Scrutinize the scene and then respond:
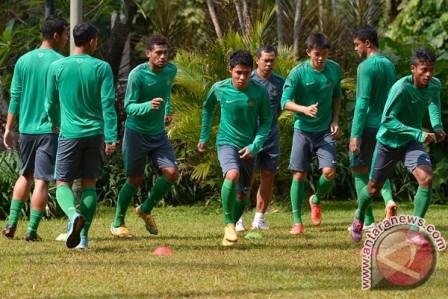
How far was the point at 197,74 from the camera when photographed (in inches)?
614

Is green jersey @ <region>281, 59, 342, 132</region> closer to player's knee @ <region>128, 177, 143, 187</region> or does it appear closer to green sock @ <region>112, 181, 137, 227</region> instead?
player's knee @ <region>128, 177, 143, 187</region>

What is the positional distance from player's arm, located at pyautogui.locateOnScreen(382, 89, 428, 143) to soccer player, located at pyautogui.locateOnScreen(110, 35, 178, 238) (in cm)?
218

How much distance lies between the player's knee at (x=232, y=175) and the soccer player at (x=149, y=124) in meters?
0.93

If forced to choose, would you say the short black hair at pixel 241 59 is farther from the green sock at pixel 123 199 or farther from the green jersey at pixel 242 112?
the green sock at pixel 123 199

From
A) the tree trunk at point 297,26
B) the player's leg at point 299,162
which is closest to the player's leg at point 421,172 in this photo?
the player's leg at point 299,162

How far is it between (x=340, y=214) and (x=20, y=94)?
5026 millimetres

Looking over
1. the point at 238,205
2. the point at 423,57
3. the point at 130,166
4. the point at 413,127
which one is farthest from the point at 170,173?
the point at 423,57

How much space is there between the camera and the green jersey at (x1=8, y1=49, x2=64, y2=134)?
11.3 m

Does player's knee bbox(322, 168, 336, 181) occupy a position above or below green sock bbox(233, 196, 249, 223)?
above

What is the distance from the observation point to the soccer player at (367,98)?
11.2 meters

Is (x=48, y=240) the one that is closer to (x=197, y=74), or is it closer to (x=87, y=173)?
(x=87, y=173)

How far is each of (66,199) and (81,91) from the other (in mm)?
933

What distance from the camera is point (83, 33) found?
10523 millimetres

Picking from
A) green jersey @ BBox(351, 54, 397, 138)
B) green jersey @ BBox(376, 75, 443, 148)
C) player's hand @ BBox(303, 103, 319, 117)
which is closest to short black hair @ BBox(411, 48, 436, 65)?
green jersey @ BBox(376, 75, 443, 148)
